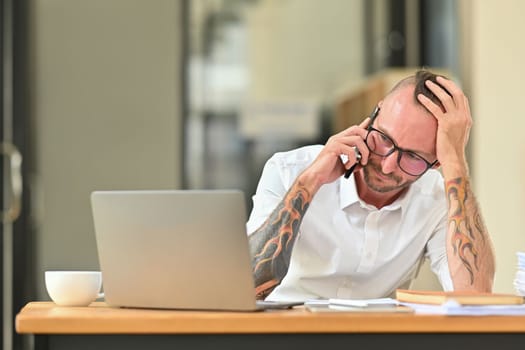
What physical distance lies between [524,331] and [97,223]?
2.59ft

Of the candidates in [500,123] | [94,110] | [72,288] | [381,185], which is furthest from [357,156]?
[94,110]

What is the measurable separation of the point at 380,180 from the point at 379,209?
0.48ft

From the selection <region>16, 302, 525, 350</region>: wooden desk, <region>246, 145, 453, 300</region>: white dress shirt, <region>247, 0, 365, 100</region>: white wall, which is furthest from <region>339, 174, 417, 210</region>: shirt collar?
<region>247, 0, 365, 100</region>: white wall

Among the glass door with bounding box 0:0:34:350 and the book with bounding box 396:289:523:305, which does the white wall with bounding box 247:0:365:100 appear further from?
the book with bounding box 396:289:523:305

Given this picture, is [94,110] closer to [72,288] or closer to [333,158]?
[333,158]

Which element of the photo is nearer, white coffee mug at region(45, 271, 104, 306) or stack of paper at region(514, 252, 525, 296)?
white coffee mug at region(45, 271, 104, 306)

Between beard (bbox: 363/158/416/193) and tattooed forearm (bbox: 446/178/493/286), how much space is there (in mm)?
119

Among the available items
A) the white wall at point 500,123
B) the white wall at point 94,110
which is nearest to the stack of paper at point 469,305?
the white wall at point 500,123

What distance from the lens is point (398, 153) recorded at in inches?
91.6

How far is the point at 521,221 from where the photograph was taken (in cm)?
395

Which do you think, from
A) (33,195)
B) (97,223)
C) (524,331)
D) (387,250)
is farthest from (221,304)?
(33,195)

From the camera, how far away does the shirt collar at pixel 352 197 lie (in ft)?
8.24

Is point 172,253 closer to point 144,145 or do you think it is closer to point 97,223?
point 97,223

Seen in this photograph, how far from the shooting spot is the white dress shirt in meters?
2.52
